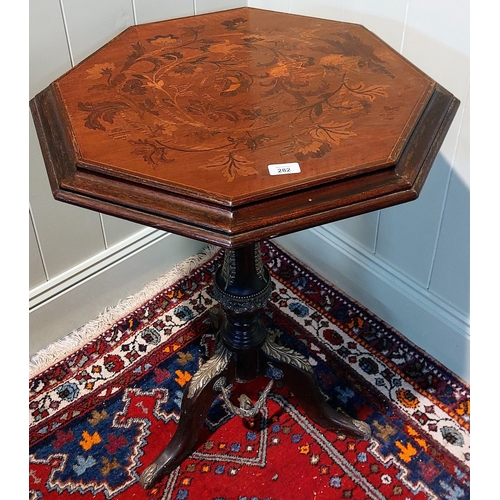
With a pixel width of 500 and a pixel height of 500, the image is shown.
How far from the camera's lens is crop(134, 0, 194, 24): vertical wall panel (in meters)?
1.16

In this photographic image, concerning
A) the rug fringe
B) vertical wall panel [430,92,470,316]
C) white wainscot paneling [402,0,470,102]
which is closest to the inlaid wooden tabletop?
white wainscot paneling [402,0,470,102]

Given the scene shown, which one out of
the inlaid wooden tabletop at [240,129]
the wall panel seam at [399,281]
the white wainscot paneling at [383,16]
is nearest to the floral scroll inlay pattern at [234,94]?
the inlaid wooden tabletop at [240,129]

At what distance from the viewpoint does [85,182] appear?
69 cm

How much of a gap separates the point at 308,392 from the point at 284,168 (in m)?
0.52

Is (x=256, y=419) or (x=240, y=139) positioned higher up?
(x=240, y=139)

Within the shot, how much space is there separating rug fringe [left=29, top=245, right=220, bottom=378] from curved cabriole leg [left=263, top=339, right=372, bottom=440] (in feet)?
1.49

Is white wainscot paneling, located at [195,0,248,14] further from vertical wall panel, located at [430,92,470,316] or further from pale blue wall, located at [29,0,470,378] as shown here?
vertical wall panel, located at [430,92,470,316]

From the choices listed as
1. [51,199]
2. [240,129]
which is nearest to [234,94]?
[240,129]

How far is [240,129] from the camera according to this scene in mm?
759

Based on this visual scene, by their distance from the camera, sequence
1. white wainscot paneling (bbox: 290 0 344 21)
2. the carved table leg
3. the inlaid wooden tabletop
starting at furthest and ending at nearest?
white wainscot paneling (bbox: 290 0 344 21) → the carved table leg → the inlaid wooden tabletop

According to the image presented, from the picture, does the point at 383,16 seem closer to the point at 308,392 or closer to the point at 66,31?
the point at 66,31

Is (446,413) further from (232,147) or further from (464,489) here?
(232,147)
